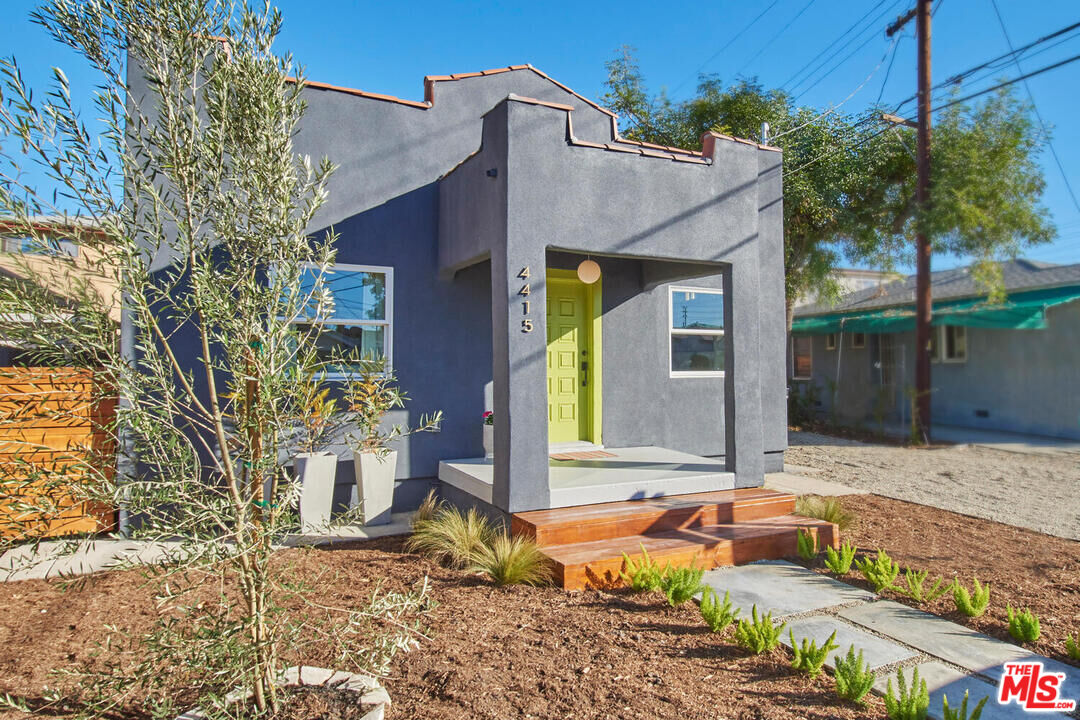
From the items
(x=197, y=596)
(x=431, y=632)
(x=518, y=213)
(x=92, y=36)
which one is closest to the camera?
(x=92, y=36)

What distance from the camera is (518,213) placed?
5648 millimetres

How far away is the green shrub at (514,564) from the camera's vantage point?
4848 millimetres

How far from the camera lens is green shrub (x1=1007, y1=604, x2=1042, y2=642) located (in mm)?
3873

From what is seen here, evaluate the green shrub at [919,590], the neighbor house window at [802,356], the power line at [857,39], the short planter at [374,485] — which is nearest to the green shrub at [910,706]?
the green shrub at [919,590]

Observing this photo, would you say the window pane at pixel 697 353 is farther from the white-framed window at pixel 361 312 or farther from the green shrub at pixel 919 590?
the green shrub at pixel 919 590

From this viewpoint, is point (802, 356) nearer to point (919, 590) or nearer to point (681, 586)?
point (919, 590)

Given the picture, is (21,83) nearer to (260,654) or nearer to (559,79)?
(260,654)

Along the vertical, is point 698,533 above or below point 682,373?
below

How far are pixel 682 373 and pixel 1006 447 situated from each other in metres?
8.58

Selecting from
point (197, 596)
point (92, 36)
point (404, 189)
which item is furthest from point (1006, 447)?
point (92, 36)

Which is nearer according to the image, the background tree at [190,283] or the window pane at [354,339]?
the background tree at [190,283]

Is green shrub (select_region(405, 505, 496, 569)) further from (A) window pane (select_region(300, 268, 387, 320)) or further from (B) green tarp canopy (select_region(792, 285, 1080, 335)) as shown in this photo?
(B) green tarp canopy (select_region(792, 285, 1080, 335))

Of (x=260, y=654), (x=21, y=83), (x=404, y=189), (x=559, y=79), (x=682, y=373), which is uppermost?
(x=559, y=79)

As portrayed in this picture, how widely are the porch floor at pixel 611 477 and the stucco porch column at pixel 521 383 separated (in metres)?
0.34
